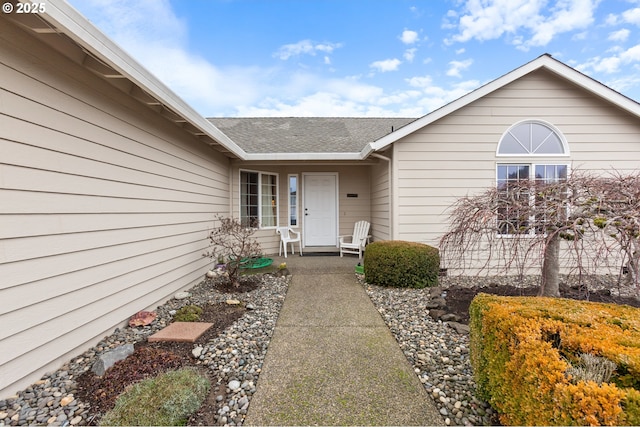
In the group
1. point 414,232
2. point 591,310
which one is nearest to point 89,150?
point 591,310

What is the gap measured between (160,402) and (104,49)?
265 centimetres

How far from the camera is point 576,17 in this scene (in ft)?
20.9

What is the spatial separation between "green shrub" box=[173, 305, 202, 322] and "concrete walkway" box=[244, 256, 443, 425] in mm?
996

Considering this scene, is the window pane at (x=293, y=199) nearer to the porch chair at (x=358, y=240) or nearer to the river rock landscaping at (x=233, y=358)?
the porch chair at (x=358, y=240)

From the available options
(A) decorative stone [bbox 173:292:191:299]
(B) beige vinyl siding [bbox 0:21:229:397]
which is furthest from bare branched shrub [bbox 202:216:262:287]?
(B) beige vinyl siding [bbox 0:21:229:397]

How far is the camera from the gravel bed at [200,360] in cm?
181

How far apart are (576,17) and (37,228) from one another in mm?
10057

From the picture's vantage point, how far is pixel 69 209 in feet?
8.16

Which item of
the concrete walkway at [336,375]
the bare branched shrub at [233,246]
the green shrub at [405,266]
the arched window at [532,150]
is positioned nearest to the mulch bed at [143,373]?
the concrete walkway at [336,375]

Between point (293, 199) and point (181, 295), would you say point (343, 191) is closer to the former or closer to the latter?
point (293, 199)

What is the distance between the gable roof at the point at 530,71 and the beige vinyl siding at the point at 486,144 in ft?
→ 0.78

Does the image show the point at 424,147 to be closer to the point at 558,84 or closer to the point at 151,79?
the point at 558,84

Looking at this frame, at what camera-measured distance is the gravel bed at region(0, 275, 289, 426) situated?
1811mm

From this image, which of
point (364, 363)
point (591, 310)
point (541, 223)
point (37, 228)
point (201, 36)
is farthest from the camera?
point (201, 36)
